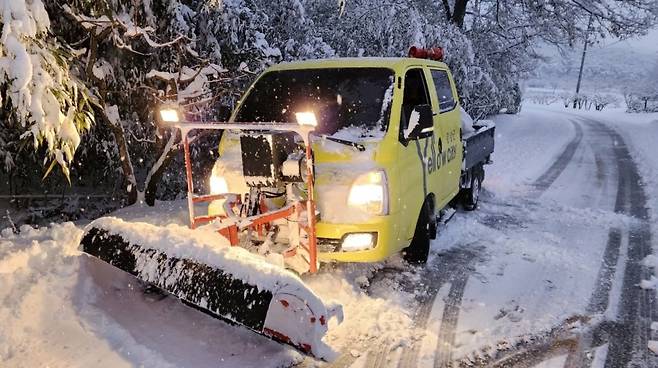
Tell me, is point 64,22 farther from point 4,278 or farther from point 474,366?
point 474,366

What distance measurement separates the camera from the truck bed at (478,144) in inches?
307

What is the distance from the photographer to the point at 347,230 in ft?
15.3

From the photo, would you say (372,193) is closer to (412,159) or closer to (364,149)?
(364,149)

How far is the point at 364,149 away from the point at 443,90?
255 centimetres

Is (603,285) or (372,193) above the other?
(372,193)

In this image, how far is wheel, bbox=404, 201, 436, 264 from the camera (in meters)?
5.62

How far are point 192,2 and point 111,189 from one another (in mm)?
3881

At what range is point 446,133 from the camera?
6586 mm

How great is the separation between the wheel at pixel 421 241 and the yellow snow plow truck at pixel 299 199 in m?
0.01

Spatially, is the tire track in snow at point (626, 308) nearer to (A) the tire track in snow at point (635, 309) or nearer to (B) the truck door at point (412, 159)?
(A) the tire track in snow at point (635, 309)

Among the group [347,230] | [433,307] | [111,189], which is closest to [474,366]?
[433,307]

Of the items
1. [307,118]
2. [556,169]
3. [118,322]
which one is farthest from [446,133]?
[556,169]

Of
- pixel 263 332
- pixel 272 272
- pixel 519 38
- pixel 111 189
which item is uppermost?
pixel 519 38

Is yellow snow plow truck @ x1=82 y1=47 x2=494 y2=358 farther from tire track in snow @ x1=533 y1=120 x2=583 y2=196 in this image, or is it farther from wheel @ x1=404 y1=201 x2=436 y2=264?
tire track in snow @ x1=533 y1=120 x2=583 y2=196
